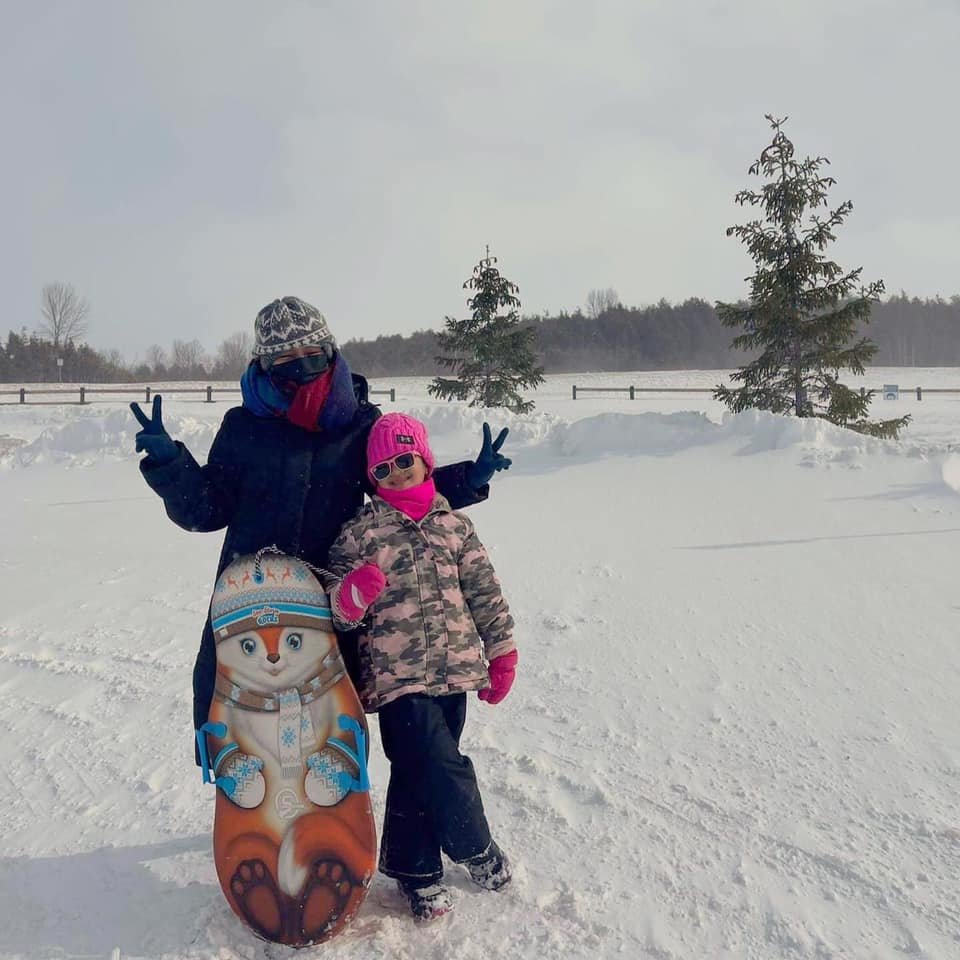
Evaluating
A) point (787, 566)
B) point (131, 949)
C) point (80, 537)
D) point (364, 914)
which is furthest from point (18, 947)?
point (80, 537)

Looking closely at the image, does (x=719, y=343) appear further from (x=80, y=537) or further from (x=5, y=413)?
(x=80, y=537)

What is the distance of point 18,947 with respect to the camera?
8.14 feet

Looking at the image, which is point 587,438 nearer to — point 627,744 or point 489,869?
point 627,744

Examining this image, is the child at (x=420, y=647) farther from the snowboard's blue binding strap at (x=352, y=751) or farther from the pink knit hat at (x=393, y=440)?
the snowboard's blue binding strap at (x=352, y=751)

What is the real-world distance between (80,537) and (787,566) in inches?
310

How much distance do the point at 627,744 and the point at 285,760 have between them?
195 centimetres

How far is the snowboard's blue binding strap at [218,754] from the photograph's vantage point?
8.18ft

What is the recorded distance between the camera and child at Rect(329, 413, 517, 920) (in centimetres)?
257

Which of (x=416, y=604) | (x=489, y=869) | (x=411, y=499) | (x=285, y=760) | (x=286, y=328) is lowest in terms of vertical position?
(x=489, y=869)

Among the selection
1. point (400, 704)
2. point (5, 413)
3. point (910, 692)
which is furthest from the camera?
point (5, 413)

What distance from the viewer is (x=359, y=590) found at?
247 cm

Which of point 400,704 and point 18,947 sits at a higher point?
point 400,704

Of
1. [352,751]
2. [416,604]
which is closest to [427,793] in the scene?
[352,751]

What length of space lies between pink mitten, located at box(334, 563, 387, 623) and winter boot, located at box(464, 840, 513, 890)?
3.07 ft
